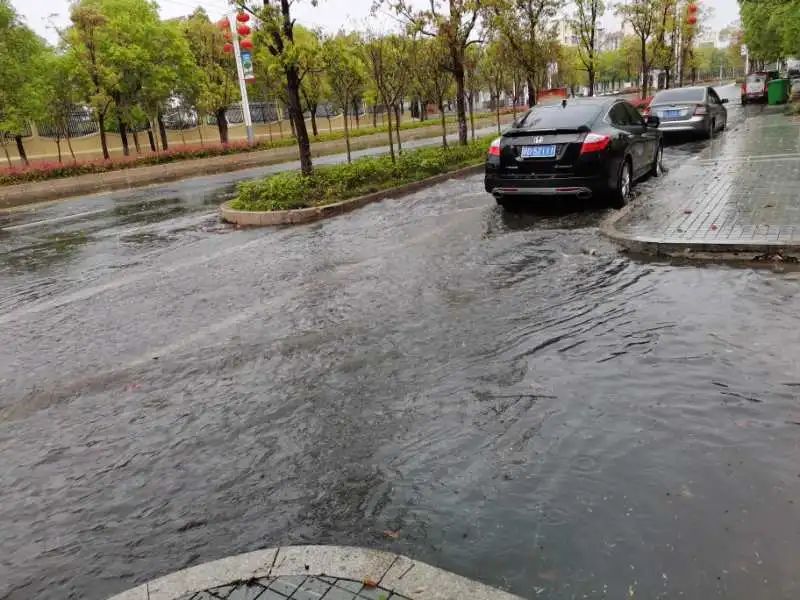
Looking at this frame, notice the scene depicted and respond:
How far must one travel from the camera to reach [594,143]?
866 centimetres

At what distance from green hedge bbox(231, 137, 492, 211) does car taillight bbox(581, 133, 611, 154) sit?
4.94 metres

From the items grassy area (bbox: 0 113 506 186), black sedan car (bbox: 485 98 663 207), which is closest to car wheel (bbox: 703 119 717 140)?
black sedan car (bbox: 485 98 663 207)

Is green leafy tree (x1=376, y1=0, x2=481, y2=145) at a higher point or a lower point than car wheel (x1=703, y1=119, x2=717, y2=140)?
higher

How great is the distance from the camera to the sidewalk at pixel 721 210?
21.1 feet

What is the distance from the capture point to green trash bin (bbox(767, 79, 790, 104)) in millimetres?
30719

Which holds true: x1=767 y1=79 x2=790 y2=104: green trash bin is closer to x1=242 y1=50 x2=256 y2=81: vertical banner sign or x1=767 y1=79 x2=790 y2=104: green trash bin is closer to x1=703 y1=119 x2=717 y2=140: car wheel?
x1=703 y1=119 x2=717 y2=140: car wheel

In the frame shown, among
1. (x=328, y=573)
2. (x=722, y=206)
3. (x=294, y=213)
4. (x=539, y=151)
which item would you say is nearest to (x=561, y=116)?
(x=539, y=151)

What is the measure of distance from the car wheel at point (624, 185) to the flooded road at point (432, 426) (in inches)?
101

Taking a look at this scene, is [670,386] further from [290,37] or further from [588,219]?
[290,37]

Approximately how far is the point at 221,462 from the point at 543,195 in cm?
680

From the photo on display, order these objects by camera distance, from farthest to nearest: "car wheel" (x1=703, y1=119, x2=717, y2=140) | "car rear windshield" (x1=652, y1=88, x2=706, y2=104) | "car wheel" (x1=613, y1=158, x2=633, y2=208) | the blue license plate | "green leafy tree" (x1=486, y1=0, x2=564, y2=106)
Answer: "green leafy tree" (x1=486, y1=0, x2=564, y2=106)
"car rear windshield" (x1=652, y1=88, x2=706, y2=104)
"car wheel" (x1=703, y1=119, x2=717, y2=140)
"car wheel" (x1=613, y1=158, x2=633, y2=208)
the blue license plate

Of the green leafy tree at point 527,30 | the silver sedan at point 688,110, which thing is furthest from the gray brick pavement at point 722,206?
the green leafy tree at point 527,30

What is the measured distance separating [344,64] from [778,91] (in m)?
25.5

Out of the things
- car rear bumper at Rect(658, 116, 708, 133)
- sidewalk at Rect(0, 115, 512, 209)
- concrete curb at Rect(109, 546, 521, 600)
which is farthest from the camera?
sidewalk at Rect(0, 115, 512, 209)
